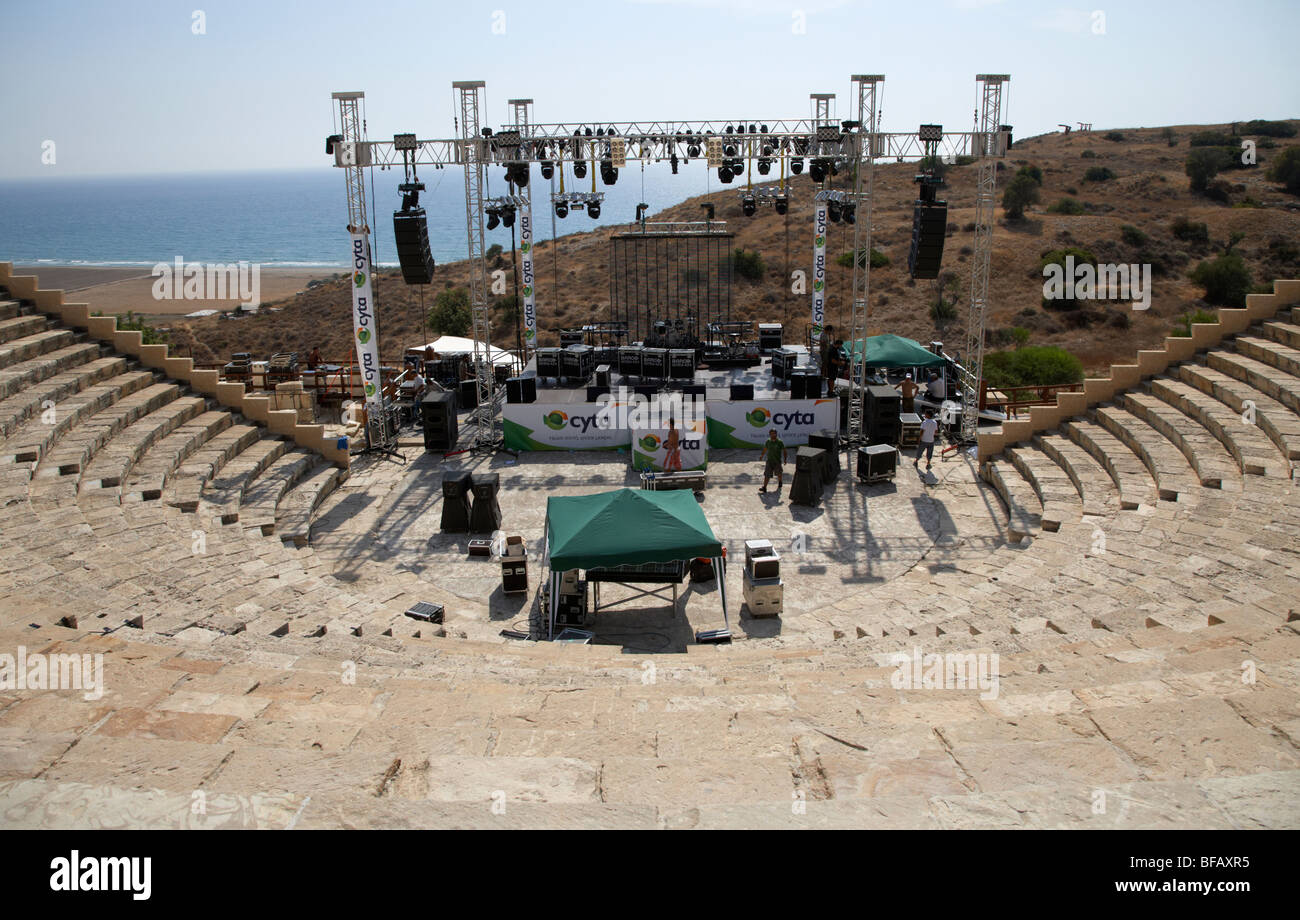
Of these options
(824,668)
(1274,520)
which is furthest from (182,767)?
(1274,520)

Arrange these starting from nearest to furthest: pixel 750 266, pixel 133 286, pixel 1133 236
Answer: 1. pixel 1133 236
2. pixel 750 266
3. pixel 133 286

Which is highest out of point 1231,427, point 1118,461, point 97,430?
point 97,430

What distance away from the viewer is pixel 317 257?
398 feet

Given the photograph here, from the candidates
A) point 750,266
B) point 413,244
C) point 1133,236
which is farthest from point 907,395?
point 1133,236

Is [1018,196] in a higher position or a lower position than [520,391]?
higher

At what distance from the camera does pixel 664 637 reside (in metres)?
11.9

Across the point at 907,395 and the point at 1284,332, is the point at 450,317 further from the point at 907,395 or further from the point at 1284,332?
the point at 1284,332

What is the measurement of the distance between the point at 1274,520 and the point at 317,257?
124954 mm

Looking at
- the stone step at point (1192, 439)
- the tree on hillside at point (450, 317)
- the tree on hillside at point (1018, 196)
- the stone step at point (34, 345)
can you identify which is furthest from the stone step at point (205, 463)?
the tree on hillside at point (1018, 196)

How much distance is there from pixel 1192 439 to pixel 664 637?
32.9 feet

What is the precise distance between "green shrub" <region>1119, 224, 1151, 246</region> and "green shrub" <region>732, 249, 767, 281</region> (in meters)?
19.7

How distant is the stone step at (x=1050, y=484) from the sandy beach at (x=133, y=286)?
6044 centimetres

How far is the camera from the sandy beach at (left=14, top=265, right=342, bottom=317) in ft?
231

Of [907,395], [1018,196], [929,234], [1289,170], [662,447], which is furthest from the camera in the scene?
[1289,170]
